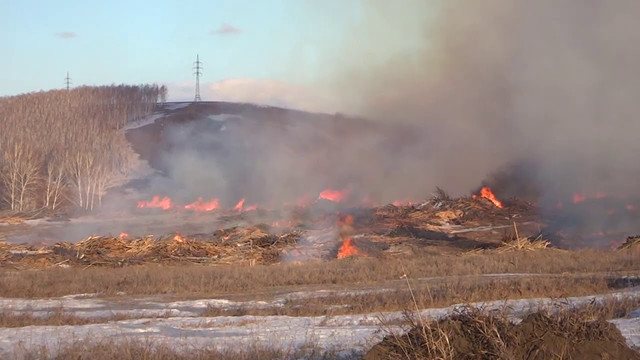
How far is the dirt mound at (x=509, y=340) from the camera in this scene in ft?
24.7

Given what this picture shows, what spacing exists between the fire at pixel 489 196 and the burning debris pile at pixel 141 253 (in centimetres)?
1513

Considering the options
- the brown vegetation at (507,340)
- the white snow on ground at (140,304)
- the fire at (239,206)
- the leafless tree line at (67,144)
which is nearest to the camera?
the brown vegetation at (507,340)

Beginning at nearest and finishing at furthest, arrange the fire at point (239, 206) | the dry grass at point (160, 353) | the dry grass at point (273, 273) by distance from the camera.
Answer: the dry grass at point (160, 353) → the dry grass at point (273, 273) → the fire at point (239, 206)

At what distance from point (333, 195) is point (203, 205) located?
12905 mm

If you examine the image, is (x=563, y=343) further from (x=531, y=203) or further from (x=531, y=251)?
(x=531, y=203)

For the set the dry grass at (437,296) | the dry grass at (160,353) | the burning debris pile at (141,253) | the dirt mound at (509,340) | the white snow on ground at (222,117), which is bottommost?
the burning debris pile at (141,253)

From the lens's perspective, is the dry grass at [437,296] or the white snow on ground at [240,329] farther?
the dry grass at [437,296]

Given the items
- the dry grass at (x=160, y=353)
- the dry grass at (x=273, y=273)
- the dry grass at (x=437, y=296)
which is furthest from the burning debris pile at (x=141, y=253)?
the dry grass at (x=160, y=353)

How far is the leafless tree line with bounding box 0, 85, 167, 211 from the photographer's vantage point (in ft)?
212

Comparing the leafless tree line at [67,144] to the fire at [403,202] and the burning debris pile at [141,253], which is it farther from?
the burning debris pile at [141,253]

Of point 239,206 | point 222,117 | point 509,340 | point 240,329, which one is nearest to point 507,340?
point 509,340

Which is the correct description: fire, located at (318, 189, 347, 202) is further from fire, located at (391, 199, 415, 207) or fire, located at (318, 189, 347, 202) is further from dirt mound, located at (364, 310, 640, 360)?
dirt mound, located at (364, 310, 640, 360)

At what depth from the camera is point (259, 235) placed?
A: 33.9 metres

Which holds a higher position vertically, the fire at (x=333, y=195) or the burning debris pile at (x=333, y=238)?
the fire at (x=333, y=195)
